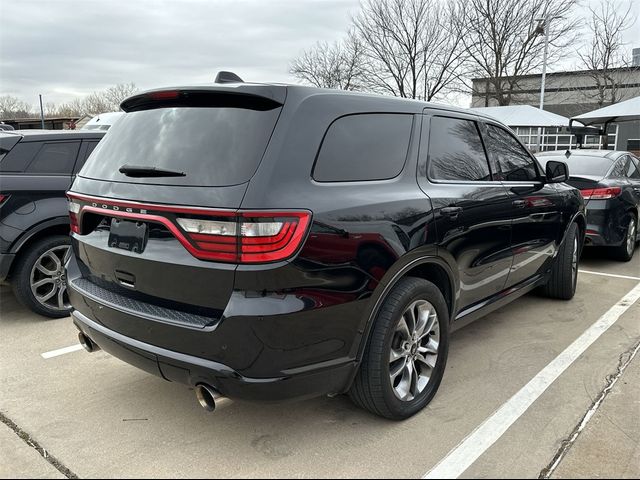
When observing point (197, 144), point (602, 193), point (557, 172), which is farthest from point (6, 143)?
point (602, 193)

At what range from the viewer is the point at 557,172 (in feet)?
15.0

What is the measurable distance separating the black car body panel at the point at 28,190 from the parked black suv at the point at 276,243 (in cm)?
161

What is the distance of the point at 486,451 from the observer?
102 inches

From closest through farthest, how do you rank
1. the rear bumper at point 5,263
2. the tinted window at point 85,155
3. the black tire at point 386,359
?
the black tire at point 386,359 → the rear bumper at point 5,263 → the tinted window at point 85,155

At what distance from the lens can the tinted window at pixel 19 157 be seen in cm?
445

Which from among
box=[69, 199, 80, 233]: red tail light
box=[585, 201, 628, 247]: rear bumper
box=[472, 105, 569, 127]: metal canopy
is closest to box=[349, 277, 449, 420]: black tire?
box=[69, 199, 80, 233]: red tail light

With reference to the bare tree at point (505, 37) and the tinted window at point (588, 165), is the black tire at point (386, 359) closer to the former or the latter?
the tinted window at point (588, 165)

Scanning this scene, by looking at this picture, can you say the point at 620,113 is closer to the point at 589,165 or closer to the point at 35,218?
the point at 589,165

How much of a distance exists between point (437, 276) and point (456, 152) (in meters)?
0.86

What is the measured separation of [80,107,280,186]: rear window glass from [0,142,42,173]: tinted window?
215cm

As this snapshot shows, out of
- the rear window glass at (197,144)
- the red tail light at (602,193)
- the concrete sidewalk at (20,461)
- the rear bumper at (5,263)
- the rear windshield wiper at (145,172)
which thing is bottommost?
the concrete sidewalk at (20,461)

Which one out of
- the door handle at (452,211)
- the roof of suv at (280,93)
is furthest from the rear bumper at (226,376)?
the roof of suv at (280,93)

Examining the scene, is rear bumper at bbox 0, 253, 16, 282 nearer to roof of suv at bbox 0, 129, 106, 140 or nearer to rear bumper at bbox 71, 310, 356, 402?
roof of suv at bbox 0, 129, 106, 140

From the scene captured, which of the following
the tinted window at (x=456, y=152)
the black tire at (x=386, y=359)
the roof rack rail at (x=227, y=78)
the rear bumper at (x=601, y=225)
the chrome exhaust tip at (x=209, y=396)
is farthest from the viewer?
the rear bumper at (x=601, y=225)
